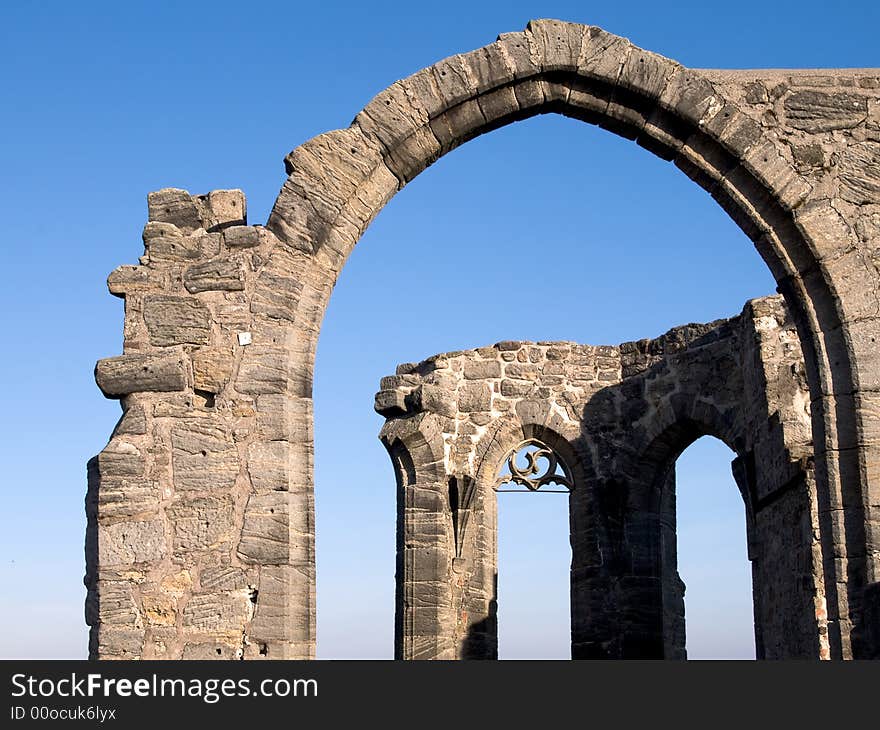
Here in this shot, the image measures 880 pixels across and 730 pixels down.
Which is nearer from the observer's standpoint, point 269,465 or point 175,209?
point 269,465

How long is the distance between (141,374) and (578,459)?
669 cm

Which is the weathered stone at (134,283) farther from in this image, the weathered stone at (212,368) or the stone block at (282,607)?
the stone block at (282,607)

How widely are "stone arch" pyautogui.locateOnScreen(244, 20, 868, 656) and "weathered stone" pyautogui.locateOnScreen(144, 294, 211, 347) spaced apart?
0.35 metres

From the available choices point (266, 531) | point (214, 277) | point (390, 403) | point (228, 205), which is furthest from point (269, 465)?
point (390, 403)

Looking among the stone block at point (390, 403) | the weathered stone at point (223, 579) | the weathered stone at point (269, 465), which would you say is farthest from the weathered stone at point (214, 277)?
the stone block at point (390, 403)

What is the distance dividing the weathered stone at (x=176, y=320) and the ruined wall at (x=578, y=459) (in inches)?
225

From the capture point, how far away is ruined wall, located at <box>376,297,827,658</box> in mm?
13156

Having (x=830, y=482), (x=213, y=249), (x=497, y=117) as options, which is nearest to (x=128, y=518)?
(x=213, y=249)

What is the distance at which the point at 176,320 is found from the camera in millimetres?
7879

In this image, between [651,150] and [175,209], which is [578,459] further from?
[175,209]

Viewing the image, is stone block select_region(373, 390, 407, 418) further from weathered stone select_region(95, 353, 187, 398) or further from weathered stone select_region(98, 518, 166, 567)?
weathered stone select_region(98, 518, 166, 567)

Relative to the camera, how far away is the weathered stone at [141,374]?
306 inches

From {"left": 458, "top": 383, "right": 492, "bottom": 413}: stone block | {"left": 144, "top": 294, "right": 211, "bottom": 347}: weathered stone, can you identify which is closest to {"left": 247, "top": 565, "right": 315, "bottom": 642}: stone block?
{"left": 144, "top": 294, "right": 211, "bottom": 347}: weathered stone

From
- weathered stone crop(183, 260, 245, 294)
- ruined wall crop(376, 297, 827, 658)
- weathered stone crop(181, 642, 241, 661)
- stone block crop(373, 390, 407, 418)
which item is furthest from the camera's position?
stone block crop(373, 390, 407, 418)
